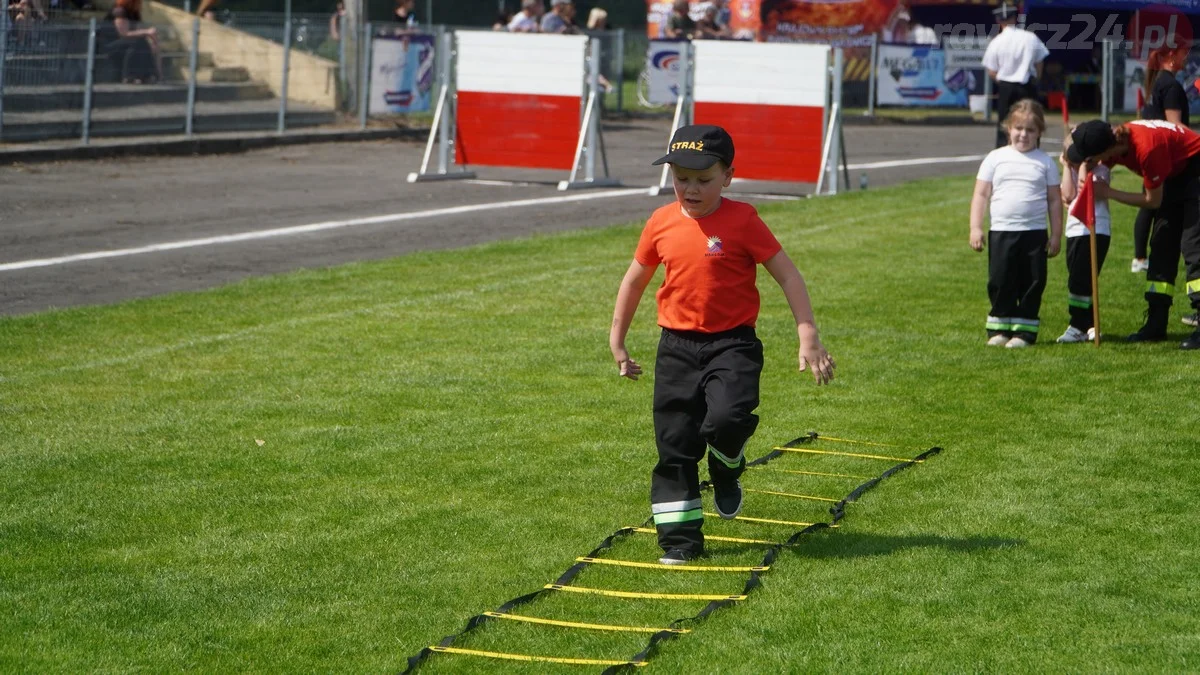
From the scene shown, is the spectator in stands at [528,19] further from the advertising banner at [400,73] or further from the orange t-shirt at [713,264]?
the orange t-shirt at [713,264]

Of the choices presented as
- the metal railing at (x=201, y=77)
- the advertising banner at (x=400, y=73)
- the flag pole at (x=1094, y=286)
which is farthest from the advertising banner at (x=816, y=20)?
the flag pole at (x=1094, y=286)

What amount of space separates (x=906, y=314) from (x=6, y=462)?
6.74 meters

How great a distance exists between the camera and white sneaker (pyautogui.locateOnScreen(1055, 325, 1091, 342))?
429 inches

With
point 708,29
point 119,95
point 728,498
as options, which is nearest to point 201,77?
point 119,95

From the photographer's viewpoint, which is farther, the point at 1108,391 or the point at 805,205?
the point at 805,205

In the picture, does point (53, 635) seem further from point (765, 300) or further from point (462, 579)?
point (765, 300)

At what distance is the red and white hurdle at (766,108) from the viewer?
19922mm

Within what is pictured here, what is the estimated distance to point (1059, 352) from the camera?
34.4ft

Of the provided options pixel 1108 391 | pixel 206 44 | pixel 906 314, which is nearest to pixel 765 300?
pixel 906 314

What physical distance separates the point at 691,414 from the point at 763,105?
1436 cm

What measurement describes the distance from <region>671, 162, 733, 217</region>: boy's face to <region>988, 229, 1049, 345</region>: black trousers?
16.2ft

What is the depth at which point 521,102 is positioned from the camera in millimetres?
21109

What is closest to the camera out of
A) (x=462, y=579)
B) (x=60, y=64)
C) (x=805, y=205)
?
(x=462, y=579)

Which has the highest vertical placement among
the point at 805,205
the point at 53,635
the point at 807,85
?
the point at 807,85
